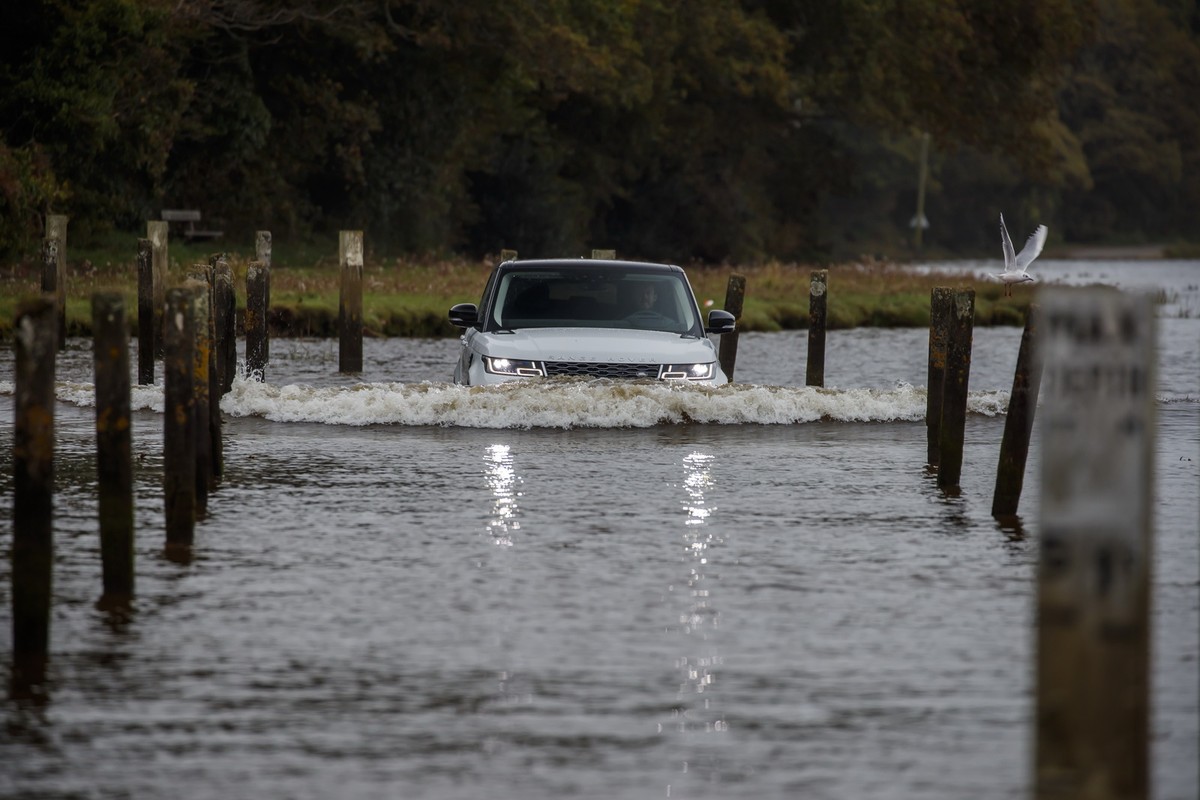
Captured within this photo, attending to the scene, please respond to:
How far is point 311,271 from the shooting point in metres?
46.8

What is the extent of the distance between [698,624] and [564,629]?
1.97 feet

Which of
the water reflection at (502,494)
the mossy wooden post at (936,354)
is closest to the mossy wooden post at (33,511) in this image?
the water reflection at (502,494)

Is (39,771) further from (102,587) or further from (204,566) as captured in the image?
(204,566)

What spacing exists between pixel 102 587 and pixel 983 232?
134 meters

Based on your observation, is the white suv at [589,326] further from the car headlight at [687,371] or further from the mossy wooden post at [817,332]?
the mossy wooden post at [817,332]

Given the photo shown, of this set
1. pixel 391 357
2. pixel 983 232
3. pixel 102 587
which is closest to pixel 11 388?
pixel 391 357

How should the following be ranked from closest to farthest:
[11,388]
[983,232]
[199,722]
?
[199,722] → [11,388] → [983,232]

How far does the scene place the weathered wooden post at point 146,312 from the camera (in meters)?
26.0

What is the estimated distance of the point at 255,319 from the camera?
25.7 metres

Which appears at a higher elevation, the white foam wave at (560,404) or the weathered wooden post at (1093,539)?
the weathered wooden post at (1093,539)

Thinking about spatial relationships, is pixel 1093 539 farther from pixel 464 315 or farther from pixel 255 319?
pixel 255 319

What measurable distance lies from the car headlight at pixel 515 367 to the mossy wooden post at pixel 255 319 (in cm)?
746

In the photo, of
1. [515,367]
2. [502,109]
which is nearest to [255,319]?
[515,367]

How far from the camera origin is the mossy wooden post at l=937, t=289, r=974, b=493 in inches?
584
